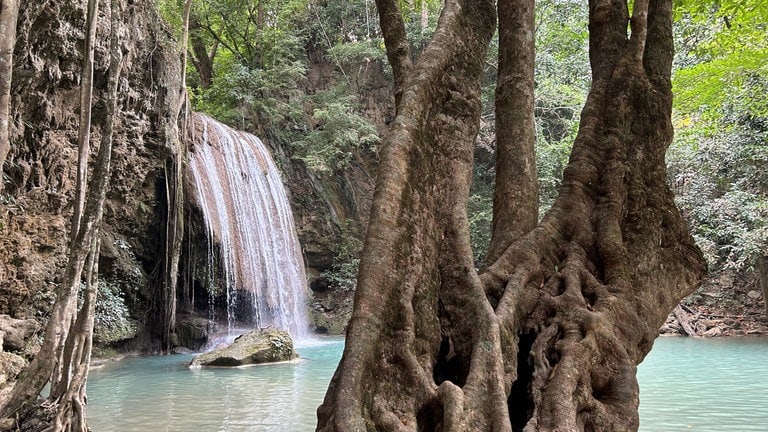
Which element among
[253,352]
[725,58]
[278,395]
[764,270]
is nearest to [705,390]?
[725,58]

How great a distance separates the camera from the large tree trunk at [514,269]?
304 centimetres

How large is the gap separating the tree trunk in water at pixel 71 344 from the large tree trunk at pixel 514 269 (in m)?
2.90

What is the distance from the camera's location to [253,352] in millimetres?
11289

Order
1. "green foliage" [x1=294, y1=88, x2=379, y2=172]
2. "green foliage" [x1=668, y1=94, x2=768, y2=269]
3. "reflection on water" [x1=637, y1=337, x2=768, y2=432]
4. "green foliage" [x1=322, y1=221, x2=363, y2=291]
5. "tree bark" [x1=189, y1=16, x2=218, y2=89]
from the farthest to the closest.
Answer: "tree bark" [x1=189, y1=16, x2=218, y2=89] → "green foliage" [x1=322, y1=221, x2=363, y2=291] → "green foliage" [x1=294, y1=88, x2=379, y2=172] → "green foliage" [x1=668, y1=94, x2=768, y2=269] → "reflection on water" [x1=637, y1=337, x2=768, y2=432]

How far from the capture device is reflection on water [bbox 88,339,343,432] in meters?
6.22

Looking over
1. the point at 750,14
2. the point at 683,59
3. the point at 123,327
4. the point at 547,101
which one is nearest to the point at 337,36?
the point at 547,101

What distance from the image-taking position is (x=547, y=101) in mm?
20484

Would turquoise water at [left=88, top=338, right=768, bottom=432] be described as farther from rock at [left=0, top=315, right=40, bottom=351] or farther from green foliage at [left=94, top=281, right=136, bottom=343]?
rock at [left=0, top=315, right=40, bottom=351]

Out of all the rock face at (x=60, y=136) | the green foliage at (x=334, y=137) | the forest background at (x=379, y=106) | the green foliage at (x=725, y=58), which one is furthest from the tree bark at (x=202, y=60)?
the green foliage at (x=725, y=58)

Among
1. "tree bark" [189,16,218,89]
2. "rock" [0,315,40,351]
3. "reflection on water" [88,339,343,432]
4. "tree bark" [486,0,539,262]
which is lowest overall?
"reflection on water" [88,339,343,432]

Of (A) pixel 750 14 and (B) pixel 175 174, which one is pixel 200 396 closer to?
(B) pixel 175 174

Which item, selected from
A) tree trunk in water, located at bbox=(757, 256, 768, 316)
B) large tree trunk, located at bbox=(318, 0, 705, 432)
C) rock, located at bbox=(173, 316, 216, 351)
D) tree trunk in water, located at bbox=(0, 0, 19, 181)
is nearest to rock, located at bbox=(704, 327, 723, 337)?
tree trunk in water, located at bbox=(757, 256, 768, 316)

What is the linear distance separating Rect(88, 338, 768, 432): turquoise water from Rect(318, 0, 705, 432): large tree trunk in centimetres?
292

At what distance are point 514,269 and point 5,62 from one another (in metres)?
4.52
